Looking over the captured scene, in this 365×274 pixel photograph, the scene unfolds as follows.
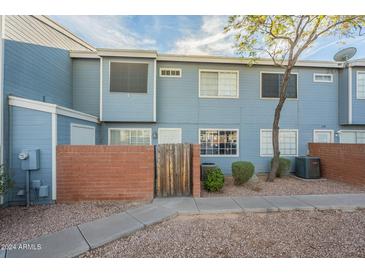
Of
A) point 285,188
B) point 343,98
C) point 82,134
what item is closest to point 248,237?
point 285,188

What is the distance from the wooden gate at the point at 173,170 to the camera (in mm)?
5086

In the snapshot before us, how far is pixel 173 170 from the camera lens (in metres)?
5.12

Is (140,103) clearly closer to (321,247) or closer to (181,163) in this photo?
(181,163)

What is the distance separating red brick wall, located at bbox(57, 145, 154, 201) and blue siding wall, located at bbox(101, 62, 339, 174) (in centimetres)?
332

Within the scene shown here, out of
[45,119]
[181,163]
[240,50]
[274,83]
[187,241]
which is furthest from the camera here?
[274,83]

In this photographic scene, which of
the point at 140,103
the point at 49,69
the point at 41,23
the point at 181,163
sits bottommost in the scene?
the point at 181,163

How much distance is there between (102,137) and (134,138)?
1.48 m

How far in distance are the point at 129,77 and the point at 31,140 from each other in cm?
446

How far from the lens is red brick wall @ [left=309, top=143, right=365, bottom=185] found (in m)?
6.24

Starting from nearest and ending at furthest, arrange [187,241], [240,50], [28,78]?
[187,241] → [28,78] → [240,50]

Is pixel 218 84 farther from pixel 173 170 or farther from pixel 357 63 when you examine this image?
pixel 357 63

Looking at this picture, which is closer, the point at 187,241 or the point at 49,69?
the point at 187,241

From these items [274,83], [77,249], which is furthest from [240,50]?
[77,249]

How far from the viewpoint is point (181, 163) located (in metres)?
5.13
